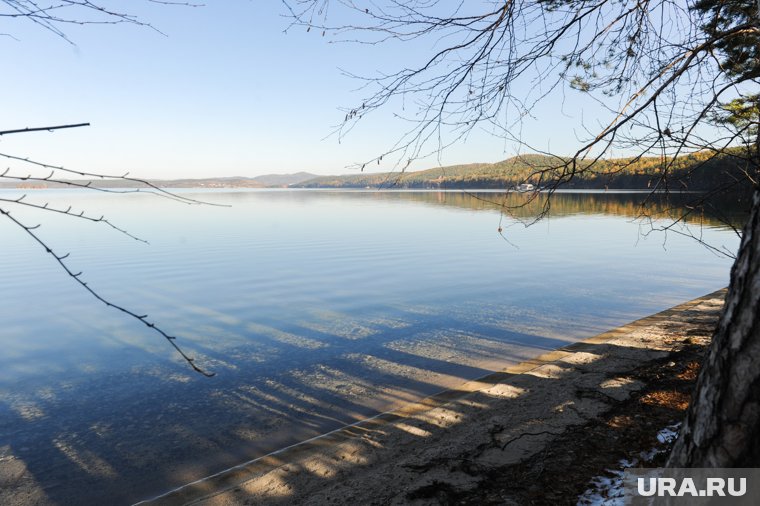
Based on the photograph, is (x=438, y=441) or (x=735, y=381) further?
(x=438, y=441)

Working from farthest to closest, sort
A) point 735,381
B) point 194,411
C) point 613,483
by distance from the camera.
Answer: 1. point 194,411
2. point 613,483
3. point 735,381

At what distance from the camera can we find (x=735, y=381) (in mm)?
1436

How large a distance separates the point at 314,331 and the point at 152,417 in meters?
4.42

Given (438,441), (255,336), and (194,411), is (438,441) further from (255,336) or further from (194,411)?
(255,336)

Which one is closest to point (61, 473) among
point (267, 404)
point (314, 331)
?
point (267, 404)

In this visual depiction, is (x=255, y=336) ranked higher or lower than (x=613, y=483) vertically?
lower

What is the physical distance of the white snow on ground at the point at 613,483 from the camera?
3098 millimetres

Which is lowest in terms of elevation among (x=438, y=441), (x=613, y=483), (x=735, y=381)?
(x=438, y=441)

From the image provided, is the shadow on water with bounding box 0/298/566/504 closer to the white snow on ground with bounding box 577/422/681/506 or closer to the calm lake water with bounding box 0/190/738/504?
the calm lake water with bounding box 0/190/738/504

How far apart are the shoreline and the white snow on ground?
755 millimetres

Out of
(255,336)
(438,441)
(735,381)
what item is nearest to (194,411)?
(255,336)

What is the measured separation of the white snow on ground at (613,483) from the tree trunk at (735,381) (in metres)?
1.77

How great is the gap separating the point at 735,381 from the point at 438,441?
3847 millimetres

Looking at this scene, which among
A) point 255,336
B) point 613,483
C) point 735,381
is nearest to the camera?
point 735,381
